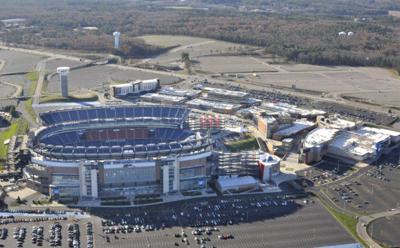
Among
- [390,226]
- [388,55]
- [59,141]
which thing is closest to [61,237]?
[59,141]

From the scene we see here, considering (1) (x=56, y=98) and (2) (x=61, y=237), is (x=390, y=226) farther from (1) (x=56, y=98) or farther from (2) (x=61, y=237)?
(1) (x=56, y=98)

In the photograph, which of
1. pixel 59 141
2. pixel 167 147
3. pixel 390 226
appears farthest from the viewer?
pixel 59 141

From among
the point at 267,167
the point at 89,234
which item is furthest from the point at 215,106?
the point at 89,234

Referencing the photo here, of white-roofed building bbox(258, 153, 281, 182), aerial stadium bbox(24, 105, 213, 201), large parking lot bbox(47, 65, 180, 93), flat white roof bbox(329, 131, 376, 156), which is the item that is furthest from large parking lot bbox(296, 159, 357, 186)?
large parking lot bbox(47, 65, 180, 93)

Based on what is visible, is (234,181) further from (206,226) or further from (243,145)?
(243,145)

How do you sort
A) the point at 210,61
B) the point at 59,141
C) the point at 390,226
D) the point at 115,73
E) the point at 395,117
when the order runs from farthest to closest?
the point at 210,61
the point at 115,73
the point at 395,117
the point at 59,141
the point at 390,226

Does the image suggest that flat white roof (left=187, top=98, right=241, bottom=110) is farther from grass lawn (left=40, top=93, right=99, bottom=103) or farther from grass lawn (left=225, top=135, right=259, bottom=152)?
grass lawn (left=40, top=93, right=99, bottom=103)
